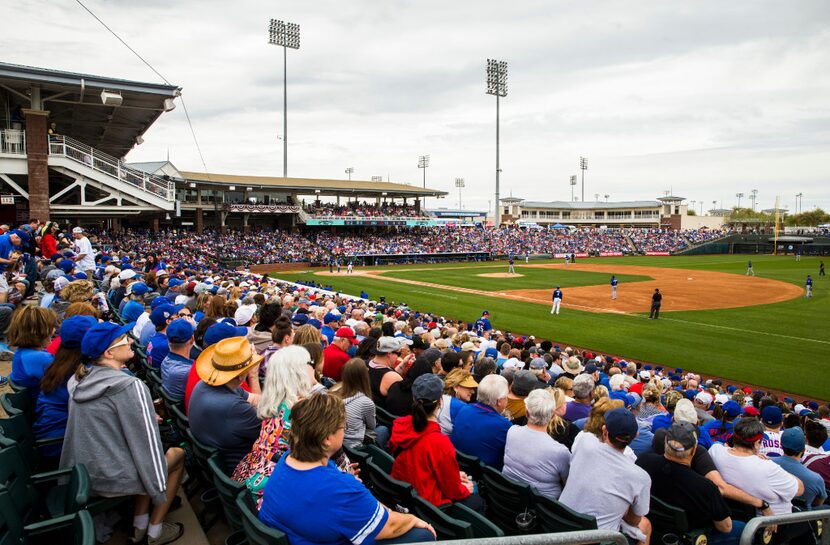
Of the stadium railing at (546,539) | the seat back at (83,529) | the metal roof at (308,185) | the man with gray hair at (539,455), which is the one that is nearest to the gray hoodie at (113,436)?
the seat back at (83,529)

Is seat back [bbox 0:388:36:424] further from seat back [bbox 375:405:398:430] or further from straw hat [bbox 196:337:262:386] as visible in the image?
seat back [bbox 375:405:398:430]

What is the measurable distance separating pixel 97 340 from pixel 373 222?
59.7 m

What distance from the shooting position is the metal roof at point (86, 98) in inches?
713

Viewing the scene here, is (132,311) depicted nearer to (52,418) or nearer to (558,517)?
(52,418)

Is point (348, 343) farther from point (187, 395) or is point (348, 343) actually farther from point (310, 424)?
point (310, 424)

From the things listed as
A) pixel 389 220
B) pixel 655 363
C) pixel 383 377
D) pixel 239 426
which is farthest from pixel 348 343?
pixel 389 220

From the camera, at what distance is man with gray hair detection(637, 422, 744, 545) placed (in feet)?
13.5

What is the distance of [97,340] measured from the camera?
147 inches

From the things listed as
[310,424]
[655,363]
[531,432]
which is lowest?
[655,363]

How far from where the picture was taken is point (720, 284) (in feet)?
119

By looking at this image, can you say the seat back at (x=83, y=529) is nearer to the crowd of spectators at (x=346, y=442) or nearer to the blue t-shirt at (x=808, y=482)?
the crowd of spectators at (x=346, y=442)

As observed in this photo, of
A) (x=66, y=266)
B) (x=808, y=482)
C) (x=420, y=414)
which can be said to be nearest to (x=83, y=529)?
(x=420, y=414)

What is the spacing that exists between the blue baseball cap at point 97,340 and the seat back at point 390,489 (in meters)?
2.13

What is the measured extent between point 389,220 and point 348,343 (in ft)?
186
